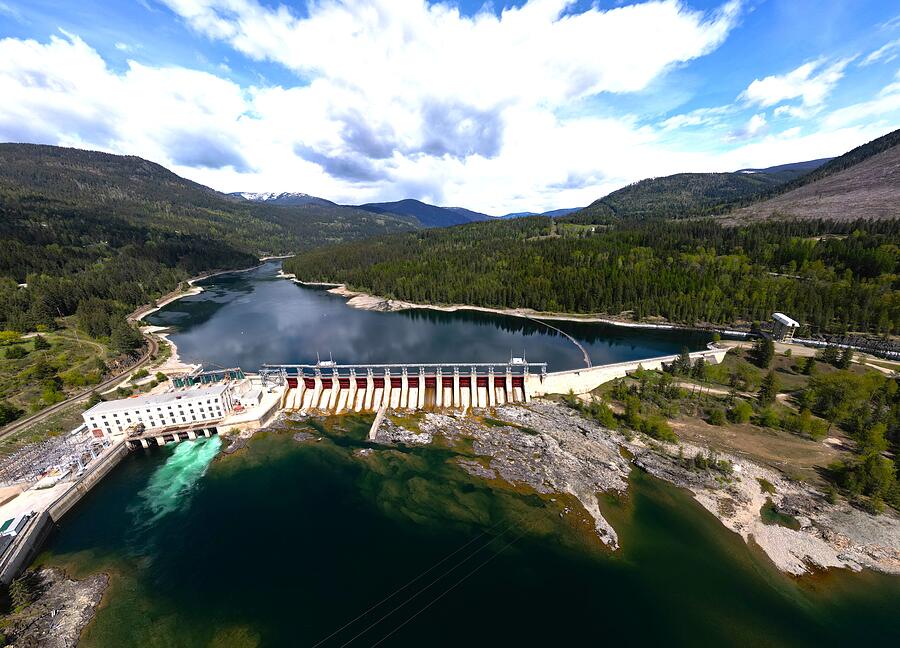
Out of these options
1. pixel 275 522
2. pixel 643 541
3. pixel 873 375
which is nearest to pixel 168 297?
pixel 275 522

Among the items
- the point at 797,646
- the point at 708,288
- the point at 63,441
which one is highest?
the point at 708,288

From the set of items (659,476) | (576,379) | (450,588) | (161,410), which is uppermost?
(161,410)

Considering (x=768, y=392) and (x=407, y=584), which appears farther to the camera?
(x=768, y=392)

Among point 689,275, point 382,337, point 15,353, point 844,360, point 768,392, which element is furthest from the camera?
point 689,275

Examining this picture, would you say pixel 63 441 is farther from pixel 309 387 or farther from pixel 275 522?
pixel 275 522

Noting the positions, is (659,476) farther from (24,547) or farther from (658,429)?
(24,547)

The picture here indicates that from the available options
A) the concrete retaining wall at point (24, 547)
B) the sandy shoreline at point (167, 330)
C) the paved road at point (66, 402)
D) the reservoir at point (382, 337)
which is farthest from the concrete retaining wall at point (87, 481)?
the reservoir at point (382, 337)

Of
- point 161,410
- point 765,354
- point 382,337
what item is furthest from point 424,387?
point 765,354
